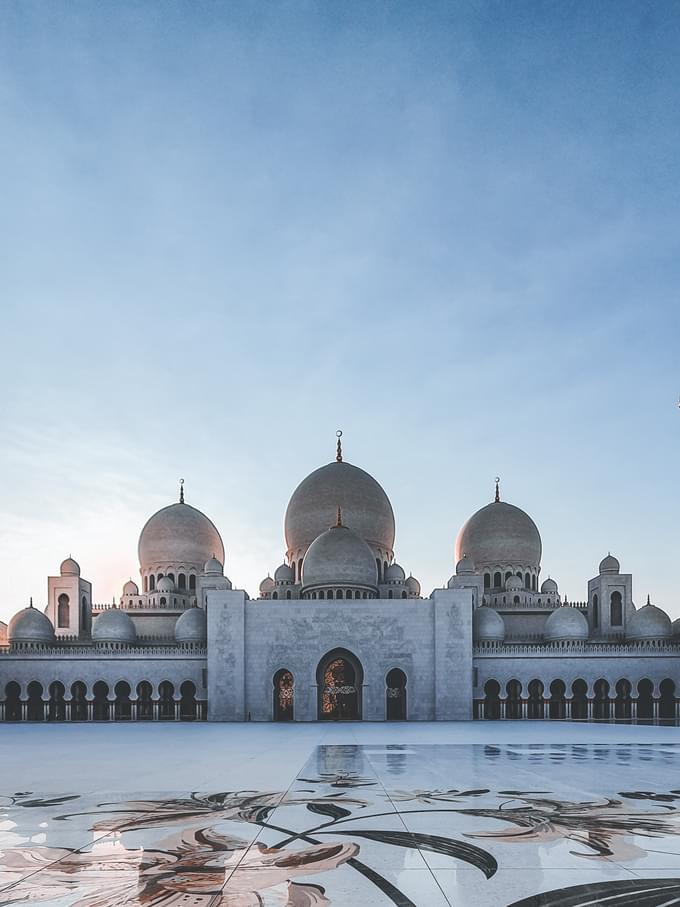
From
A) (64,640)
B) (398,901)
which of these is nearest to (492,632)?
(64,640)

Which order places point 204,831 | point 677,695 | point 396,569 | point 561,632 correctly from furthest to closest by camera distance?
point 396,569
point 561,632
point 677,695
point 204,831

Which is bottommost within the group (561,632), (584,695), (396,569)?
(584,695)

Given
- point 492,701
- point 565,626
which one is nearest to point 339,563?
point 492,701

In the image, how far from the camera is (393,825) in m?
6.10

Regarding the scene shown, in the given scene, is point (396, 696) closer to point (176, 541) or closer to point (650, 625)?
point (650, 625)

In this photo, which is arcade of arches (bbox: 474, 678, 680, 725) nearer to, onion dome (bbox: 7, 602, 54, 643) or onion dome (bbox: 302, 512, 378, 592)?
onion dome (bbox: 302, 512, 378, 592)

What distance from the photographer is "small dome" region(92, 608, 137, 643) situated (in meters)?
34.7

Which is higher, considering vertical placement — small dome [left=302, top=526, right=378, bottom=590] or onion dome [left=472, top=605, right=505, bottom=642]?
small dome [left=302, top=526, right=378, bottom=590]

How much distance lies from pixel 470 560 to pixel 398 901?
35807 mm

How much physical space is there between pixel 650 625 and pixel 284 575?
16.5 meters

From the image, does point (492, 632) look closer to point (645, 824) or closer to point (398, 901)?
point (645, 824)

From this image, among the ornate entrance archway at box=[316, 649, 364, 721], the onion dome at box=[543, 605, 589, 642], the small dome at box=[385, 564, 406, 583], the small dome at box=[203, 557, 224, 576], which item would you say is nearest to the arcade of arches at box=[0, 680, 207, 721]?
the ornate entrance archway at box=[316, 649, 364, 721]

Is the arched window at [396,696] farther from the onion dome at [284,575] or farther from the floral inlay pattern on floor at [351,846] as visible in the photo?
the floral inlay pattern on floor at [351,846]

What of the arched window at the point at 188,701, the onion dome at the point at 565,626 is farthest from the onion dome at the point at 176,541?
the onion dome at the point at 565,626
